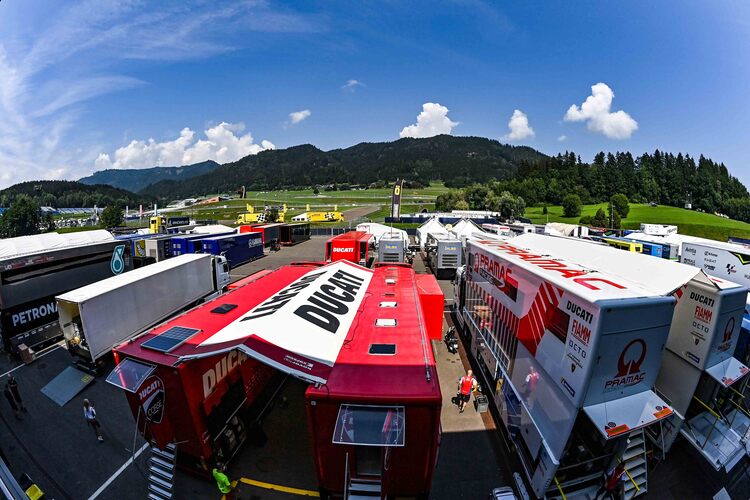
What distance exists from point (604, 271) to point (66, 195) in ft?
769

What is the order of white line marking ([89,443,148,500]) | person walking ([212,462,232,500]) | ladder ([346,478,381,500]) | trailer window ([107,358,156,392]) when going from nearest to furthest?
1. ladder ([346,478,381,500])
2. trailer window ([107,358,156,392])
3. person walking ([212,462,232,500])
4. white line marking ([89,443,148,500])

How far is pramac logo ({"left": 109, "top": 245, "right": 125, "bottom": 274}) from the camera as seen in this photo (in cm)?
1633

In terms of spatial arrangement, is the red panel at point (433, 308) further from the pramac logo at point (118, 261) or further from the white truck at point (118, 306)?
the pramac logo at point (118, 261)

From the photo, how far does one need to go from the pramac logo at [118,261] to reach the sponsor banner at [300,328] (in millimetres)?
12708

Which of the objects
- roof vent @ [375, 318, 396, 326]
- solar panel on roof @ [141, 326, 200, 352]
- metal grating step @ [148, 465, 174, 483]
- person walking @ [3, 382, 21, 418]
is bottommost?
person walking @ [3, 382, 21, 418]

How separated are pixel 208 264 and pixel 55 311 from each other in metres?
5.91

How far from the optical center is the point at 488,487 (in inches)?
258

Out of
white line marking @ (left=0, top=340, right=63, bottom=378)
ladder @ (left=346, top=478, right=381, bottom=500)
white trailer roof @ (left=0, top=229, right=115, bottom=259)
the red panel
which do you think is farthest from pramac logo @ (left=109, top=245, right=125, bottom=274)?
ladder @ (left=346, top=478, right=381, bottom=500)

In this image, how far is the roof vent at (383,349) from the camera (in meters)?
6.15

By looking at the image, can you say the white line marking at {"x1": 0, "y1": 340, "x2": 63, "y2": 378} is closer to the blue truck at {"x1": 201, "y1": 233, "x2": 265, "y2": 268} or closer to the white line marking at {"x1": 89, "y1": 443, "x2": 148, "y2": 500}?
the white line marking at {"x1": 89, "y1": 443, "x2": 148, "y2": 500}


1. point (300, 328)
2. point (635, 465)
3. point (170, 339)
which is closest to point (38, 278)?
point (170, 339)

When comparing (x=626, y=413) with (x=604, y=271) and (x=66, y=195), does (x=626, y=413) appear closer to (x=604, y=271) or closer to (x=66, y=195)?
(x=604, y=271)

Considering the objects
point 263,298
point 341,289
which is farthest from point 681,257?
point 263,298

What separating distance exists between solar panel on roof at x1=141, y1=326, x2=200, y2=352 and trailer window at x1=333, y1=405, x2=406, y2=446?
367 cm
